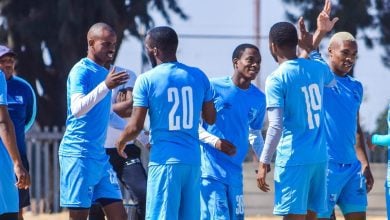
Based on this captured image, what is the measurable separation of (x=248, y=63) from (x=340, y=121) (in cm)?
98

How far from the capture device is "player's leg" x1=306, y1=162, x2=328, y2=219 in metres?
10.7

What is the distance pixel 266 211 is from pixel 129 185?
9.31 meters

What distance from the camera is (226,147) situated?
11.0 m

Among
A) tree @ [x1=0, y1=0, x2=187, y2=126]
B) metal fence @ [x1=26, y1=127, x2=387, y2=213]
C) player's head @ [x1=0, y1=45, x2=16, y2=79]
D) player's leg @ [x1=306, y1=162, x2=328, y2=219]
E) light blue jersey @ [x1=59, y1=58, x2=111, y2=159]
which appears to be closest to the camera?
player's leg @ [x1=306, y1=162, x2=328, y2=219]

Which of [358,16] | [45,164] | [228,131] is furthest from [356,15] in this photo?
[228,131]

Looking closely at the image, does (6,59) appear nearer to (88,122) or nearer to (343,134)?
(88,122)

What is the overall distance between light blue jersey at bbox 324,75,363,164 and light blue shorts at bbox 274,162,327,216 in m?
0.86

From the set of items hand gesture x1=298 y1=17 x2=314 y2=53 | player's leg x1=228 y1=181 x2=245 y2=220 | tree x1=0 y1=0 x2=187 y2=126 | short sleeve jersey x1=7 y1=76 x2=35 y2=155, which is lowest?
player's leg x1=228 y1=181 x2=245 y2=220

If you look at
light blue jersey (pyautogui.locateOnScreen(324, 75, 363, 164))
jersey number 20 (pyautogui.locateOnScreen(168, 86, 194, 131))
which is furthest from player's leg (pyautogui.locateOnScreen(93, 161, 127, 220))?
light blue jersey (pyautogui.locateOnScreen(324, 75, 363, 164))

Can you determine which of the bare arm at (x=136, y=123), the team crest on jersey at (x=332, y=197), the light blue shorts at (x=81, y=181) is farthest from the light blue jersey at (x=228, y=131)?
the bare arm at (x=136, y=123)

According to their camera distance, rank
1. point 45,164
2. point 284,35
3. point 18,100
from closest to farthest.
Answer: point 284,35
point 18,100
point 45,164

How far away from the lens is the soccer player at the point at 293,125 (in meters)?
10.4

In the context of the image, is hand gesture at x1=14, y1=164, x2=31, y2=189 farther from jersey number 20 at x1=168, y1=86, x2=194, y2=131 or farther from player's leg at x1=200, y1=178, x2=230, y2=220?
player's leg at x1=200, y1=178, x2=230, y2=220

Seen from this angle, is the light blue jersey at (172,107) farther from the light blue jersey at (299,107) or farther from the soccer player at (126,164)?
the soccer player at (126,164)
